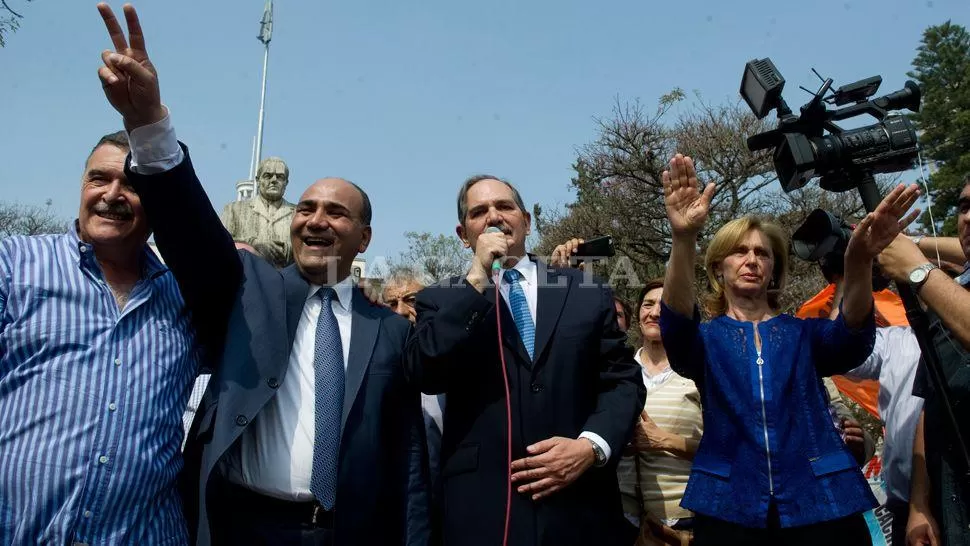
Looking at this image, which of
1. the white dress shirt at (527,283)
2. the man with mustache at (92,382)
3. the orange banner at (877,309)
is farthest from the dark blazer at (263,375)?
the orange banner at (877,309)

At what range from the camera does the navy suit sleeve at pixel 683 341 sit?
2740mm

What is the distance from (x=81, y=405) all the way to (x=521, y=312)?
1.49 meters

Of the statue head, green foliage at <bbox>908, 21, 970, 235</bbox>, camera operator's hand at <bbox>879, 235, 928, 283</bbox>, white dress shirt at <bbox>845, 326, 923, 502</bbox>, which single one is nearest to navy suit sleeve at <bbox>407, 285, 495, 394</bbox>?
camera operator's hand at <bbox>879, 235, 928, 283</bbox>

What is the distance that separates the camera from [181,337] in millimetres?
2438

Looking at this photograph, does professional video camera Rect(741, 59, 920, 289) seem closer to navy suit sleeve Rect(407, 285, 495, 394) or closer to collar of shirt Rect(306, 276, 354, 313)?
navy suit sleeve Rect(407, 285, 495, 394)

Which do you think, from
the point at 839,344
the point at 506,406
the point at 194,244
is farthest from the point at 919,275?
the point at 194,244

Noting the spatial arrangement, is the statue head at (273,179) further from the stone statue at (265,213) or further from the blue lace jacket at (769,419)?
the blue lace jacket at (769,419)

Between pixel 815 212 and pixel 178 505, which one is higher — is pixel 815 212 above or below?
above

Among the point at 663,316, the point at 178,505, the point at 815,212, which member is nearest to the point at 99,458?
the point at 178,505

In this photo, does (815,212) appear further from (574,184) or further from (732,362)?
(574,184)

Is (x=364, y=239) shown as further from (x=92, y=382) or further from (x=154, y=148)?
(x=92, y=382)

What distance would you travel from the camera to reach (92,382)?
7.11 feet

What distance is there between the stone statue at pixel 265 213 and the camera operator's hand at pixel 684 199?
4.30m

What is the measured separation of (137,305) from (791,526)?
7.50 ft
